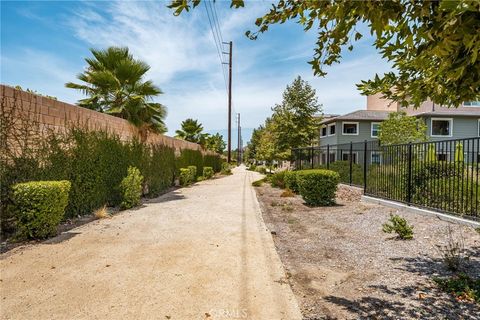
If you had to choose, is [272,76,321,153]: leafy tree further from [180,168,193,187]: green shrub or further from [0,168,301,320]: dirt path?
[0,168,301,320]: dirt path

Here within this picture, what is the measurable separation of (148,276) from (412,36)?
155 inches

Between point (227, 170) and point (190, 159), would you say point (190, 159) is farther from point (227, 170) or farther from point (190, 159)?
point (227, 170)

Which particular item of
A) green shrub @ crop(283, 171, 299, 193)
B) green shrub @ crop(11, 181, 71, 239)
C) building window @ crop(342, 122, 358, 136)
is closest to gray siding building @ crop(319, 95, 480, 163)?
building window @ crop(342, 122, 358, 136)

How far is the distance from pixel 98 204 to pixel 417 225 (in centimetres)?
828

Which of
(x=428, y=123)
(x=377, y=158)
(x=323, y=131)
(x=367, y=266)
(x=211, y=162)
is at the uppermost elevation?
(x=428, y=123)

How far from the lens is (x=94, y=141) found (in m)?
8.55

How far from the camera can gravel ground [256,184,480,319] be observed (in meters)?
3.26

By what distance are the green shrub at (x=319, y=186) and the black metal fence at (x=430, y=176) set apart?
1561mm

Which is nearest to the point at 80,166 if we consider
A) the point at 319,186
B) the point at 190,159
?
the point at 319,186

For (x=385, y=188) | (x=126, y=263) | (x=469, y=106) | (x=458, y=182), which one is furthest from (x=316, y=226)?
(x=469, y=106)

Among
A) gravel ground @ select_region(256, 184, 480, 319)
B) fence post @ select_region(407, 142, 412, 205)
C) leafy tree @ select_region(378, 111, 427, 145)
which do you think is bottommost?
gravel ground @ select_region(256, 184, 480, 319)

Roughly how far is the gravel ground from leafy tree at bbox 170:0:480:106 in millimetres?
2185

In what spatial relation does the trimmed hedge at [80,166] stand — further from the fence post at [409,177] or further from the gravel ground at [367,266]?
the fence post at [409,177]

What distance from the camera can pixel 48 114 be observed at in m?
6.84
